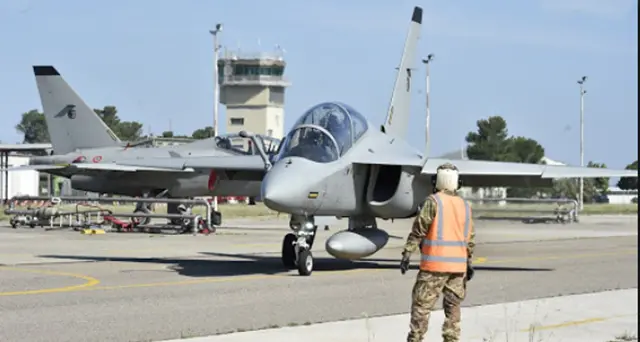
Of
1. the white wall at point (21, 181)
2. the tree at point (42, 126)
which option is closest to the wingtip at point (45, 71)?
the white wall at point (21, 181)

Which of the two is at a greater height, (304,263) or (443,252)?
(443,252)

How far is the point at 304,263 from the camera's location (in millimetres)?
16562

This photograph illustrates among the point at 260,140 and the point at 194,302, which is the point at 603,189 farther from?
the point at 194,302

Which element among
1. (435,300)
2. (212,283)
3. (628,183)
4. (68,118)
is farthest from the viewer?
(628,183)

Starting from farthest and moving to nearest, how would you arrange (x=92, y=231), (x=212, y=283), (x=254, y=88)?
(x=254, y=88), (x=92, y=231), (x=212, y=283)

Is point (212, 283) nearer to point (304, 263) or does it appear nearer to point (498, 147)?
point (304, 263)

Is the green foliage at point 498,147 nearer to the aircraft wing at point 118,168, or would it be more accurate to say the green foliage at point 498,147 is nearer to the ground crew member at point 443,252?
the aircraft wing at point 118,168

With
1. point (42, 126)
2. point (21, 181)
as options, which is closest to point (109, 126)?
point (42, 126)

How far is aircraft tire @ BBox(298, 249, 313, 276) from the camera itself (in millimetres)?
16547

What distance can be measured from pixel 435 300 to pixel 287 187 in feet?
24.0

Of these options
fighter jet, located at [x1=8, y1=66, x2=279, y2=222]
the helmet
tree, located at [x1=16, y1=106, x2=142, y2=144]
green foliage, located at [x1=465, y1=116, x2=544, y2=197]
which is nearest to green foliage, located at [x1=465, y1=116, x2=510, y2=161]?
green foliage, located at [x1=465, y1=116, x2=544, y2=197]

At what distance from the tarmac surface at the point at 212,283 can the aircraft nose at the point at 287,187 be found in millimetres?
1173

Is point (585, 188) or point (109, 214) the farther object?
point (585, 188)

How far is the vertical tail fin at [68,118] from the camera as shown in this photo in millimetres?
35188
